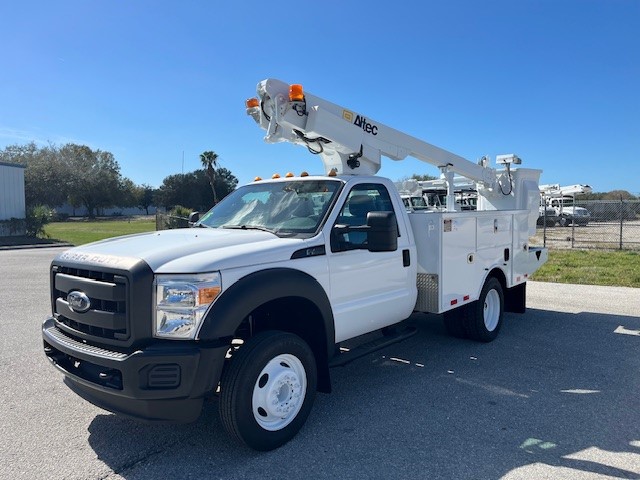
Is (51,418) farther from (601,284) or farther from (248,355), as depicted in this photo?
(601,284)

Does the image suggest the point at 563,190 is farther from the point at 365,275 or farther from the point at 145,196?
the point at 145,196

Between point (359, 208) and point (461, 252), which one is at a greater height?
point (359, 208)

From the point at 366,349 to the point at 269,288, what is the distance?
1531mm

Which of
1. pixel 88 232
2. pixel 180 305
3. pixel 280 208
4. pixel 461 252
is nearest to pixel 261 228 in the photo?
pixel 280 208

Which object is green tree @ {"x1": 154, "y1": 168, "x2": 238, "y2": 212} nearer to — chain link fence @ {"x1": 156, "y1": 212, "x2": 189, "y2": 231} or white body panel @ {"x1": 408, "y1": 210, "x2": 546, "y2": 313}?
chain link fence @ {"x1": 156, "y1": 212, "x2": 189, "y2": 231}

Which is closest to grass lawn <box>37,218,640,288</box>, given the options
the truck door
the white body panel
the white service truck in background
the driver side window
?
the white body panel

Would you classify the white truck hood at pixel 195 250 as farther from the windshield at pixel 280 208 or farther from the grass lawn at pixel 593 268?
the grass lawn at pixel 593 268

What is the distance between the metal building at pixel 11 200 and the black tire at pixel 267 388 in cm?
2650

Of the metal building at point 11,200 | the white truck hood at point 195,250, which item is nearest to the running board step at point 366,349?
the white truck hood at point 195,250

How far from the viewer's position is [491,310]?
672 centimetres

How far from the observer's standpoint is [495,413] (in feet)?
14.0

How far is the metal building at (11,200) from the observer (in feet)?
82.8

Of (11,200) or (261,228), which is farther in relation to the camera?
(11,200)

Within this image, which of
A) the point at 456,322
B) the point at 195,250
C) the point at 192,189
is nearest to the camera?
the point at 195,250
